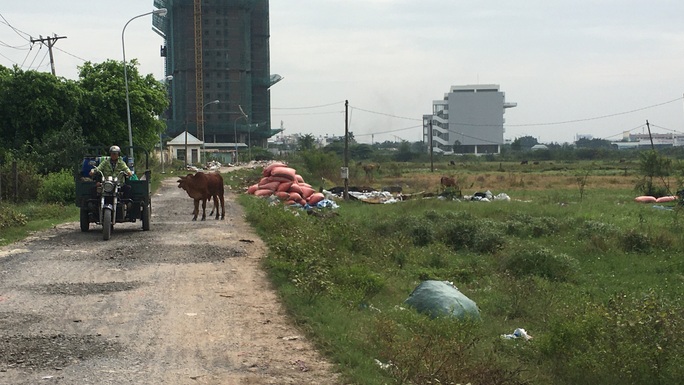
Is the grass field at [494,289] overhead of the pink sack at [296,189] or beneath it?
beneath

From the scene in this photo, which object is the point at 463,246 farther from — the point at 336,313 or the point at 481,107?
the point at 481,107

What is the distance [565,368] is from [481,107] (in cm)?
15489

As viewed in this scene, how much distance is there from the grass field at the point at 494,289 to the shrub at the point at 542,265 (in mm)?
29

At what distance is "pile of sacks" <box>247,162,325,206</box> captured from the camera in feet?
101

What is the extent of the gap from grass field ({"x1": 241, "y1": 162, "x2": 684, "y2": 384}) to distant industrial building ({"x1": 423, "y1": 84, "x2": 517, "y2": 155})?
438 ft

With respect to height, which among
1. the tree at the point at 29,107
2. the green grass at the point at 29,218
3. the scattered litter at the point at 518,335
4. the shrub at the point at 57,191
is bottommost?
the scattered litter at the point at 518,335

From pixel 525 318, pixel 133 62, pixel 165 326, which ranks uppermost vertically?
pixel 133 62

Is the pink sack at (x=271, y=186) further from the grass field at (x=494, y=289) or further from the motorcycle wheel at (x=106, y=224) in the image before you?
the motorcycle wheel at (x=106, y=224)

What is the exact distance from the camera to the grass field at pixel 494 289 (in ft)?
24.6

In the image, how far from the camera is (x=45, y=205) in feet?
76.8

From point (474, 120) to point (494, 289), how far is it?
5852 inches

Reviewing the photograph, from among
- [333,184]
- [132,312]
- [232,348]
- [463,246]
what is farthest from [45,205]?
[333,184]

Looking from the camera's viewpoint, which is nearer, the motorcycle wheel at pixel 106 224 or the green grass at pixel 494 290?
the green grass at pixel 494 290

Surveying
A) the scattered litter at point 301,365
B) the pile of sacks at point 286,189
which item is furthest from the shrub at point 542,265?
the pile of sacks at point 286,189
